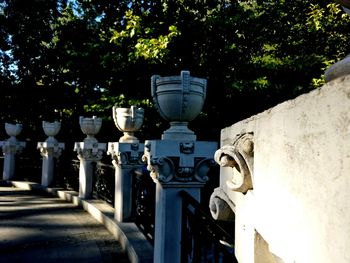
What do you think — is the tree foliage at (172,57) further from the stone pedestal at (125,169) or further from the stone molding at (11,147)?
the stone pedestal at (125,169)

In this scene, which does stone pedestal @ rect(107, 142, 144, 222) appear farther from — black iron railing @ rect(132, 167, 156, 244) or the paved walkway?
the paved walkway

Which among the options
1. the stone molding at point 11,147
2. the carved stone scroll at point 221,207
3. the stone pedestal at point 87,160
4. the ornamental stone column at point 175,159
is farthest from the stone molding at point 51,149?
the carved stone scroll at point 221,207

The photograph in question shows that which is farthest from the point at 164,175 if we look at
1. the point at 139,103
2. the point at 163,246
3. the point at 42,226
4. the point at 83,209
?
the point at 139,103

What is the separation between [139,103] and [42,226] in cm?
527

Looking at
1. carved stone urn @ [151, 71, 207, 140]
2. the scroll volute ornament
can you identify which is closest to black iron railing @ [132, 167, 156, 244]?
carved stone urn @ [151, 71, 207, 140]

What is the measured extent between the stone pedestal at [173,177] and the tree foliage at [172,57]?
662 centimetres

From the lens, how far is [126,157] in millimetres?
6223

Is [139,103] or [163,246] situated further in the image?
[139,103]

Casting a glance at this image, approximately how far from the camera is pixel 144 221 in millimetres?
5723

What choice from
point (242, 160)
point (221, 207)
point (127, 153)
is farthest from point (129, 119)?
point (242, 160)

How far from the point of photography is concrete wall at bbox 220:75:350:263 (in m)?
0.69

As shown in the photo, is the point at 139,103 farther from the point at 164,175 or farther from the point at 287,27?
the point at 164,175

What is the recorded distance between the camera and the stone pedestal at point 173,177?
387 centimetres

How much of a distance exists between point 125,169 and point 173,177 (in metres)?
2.53
